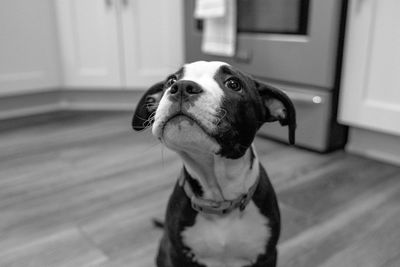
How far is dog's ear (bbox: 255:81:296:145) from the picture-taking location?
33.0 inches

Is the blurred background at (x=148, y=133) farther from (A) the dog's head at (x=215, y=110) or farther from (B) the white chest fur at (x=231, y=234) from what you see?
(A) the dog's head at (x=215, y=110)

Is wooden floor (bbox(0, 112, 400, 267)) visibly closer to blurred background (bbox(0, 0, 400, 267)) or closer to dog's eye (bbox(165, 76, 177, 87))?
blurred background (bbox(0, 0, 400, 267))

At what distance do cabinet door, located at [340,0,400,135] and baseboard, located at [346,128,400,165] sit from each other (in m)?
0.10

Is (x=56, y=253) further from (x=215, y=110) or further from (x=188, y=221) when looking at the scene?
(x=215, y=110)

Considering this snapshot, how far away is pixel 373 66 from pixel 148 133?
1.12 metres

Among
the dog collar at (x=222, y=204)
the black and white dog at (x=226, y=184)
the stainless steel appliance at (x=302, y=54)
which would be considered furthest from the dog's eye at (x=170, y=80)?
the stainless steel appliance at (x=302, y=54)

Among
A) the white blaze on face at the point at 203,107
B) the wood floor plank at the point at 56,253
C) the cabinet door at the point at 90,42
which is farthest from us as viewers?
the cabinet door at the point at 90,42

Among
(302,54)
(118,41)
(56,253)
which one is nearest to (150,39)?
(118,41)

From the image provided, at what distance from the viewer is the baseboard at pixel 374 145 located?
1.76 meters

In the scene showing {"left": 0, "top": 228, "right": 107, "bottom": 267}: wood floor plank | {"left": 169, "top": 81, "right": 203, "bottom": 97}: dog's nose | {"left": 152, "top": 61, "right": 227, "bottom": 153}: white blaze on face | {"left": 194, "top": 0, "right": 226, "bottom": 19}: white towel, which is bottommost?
{"left": 0, "top": 228, "right": 107, "bottom": 267}: wood floor plank

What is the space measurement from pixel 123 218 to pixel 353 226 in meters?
0.70

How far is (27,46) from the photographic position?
2.36 metres

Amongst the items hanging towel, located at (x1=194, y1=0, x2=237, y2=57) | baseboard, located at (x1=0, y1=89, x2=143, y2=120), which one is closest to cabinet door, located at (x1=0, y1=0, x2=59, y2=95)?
baseboard, located at (x1=0, y1=89, x2=143, y2=120)

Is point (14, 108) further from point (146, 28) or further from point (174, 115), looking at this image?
point (174, 115)
